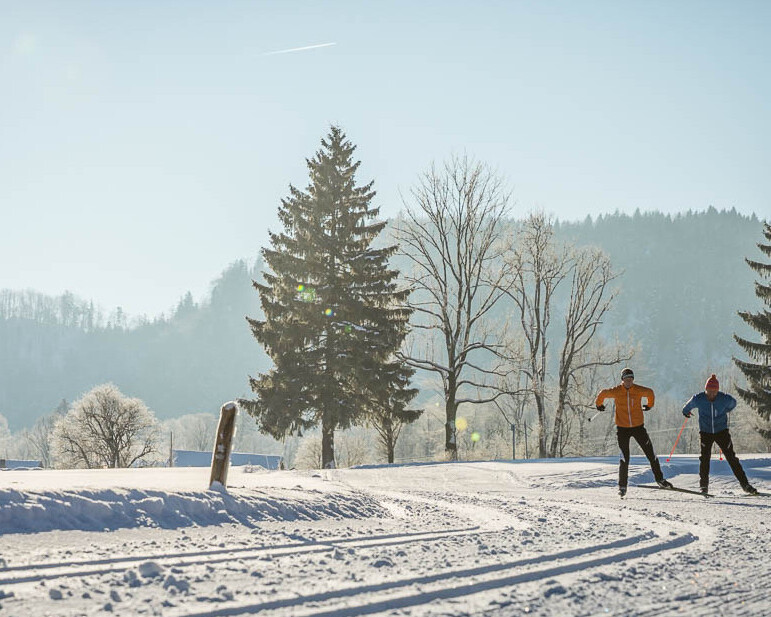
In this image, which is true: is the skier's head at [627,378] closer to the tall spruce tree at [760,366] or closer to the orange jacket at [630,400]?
the orange jacket at [630,400]

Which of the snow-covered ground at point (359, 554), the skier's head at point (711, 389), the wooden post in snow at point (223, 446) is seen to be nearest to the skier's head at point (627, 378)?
the skier's head at point (711, 389)

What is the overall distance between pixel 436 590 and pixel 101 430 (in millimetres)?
48308

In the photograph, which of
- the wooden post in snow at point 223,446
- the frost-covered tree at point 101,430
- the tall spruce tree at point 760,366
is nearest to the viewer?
the wooden post in snow at point 223,446

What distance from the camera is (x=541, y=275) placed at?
31578 mm

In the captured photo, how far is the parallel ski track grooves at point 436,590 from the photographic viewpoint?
3.36 m

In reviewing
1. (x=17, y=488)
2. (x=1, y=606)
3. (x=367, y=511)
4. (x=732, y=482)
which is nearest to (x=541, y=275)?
(x=732, y=482)

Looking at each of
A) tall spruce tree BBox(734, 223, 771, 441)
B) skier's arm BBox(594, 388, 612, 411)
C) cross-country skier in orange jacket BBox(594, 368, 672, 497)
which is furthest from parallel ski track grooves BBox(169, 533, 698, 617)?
tall spruce tree BBox(734, 223, 771, 441)

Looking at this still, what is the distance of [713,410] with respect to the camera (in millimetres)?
11219

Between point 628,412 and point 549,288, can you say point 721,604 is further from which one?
point 549,288

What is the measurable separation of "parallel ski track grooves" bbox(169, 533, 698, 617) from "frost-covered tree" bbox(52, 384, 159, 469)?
4532 centimetres

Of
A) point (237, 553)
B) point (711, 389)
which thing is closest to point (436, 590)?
point (237, 553)

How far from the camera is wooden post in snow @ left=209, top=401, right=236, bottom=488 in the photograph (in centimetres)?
795

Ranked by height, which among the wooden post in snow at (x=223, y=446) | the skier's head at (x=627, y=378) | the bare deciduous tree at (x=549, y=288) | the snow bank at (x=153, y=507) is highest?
the bare deciduous tree at (x=549, y=288)

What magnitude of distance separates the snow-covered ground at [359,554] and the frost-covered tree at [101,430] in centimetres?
4178
